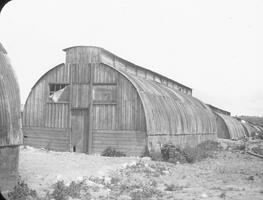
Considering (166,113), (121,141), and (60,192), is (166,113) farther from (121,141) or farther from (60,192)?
(60,192)

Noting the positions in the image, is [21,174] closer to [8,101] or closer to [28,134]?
[8,101]

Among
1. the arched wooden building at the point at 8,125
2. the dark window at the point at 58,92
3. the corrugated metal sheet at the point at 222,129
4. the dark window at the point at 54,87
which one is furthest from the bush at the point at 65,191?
the corrugated metal sheet at the point at 222,129

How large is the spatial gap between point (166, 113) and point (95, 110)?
4664 millimetres

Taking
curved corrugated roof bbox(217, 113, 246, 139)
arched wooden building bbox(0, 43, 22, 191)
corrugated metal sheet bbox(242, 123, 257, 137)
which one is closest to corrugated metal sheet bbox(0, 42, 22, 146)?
arched wooden building bbox(0, 43, 22, 191)

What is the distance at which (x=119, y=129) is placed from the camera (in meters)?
21.3

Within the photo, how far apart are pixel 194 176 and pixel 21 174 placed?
24.1 feet

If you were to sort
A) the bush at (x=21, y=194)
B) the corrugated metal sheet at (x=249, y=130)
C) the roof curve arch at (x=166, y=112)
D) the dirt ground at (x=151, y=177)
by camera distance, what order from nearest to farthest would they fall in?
the bush at (x=21, y=194) → the dirt ground at (x=151, y=177) → the roof curve arch at (x=166, y=112) → the corrugated metal sheet at (x=249, y=130)

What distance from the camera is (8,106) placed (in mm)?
11211

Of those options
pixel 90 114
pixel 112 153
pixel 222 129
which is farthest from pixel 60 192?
pixel 222 129

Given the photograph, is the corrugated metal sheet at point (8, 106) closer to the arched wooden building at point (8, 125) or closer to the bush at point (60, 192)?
the arched wooden building at point (8, 125)

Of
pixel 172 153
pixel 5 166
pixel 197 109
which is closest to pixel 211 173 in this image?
pixel 172 153

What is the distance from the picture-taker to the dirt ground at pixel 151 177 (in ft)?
39.1

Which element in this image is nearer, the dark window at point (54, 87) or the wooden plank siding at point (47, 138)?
the wooden plank siding at point (47, 138)

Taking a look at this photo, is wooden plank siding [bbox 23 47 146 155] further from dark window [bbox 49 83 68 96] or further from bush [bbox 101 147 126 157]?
bush [bbox 101 147 126 157]
